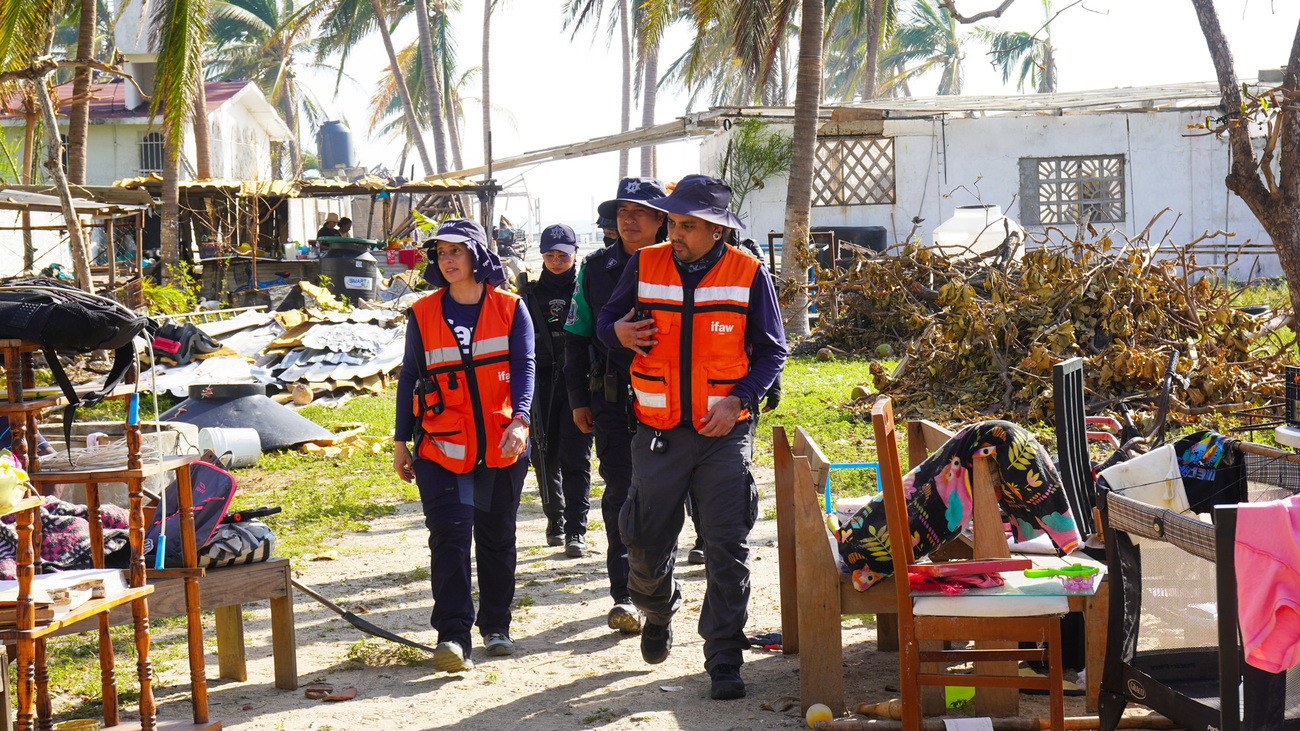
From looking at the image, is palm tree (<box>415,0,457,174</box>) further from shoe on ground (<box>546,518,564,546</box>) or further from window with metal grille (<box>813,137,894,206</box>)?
shoe on ground (<box>546,518,564,546</box>)

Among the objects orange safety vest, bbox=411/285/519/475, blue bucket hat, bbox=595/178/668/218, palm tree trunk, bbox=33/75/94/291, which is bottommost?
orange safety vest, bbox=411/285/519/475

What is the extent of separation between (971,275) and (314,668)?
995 cm

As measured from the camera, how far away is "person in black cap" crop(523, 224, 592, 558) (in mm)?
6195

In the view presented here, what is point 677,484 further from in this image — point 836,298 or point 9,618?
point 836,298

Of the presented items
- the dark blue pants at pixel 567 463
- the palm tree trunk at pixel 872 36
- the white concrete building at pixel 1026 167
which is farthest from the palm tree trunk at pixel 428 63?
the dark blue pants at pixel 567 463

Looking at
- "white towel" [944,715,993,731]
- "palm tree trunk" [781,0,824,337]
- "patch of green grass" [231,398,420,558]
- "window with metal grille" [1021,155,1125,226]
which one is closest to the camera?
"white towel" [944,715,993,731]

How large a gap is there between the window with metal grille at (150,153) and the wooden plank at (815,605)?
28248 mm

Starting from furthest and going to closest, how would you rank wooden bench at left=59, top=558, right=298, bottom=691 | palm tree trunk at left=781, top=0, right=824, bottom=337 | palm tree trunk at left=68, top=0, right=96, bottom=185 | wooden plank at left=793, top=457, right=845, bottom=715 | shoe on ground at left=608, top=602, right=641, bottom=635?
palm tree trunk at left=68, top=0, right=96, bottom=185
palm tree trunk at left=781, top=0, right=824, bottom=337
shoe on ground at left=608, top=602, right=641, bottom=635
wooden bench at left=59, top=558, right=298, bottom=691
wooden plank at left=793, top=457, right=845, bottom=715

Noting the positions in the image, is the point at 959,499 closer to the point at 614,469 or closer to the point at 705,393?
the point at 705,393

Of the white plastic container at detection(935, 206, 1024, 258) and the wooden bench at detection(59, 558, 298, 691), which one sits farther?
the white plastic container at detection(935, 206, 1024, 258)

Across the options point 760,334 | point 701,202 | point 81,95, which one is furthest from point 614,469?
point 81,95

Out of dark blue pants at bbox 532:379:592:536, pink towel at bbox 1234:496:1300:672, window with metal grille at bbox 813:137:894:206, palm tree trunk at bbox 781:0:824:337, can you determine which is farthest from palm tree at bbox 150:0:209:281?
pink towel at bbox 1234:496:1300:672

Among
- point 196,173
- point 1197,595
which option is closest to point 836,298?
point 1197,595

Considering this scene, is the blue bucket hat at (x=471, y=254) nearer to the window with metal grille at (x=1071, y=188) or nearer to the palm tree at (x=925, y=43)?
the window with metal grille at (x=1071, y=188)
